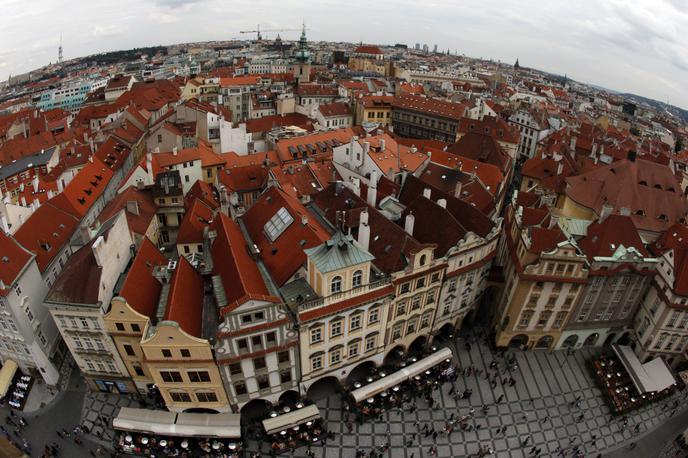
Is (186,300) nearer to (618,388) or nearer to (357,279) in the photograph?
(357,279)

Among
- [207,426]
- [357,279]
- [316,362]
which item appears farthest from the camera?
[316,362]

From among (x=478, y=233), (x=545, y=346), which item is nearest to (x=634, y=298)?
(x=545, y=346)

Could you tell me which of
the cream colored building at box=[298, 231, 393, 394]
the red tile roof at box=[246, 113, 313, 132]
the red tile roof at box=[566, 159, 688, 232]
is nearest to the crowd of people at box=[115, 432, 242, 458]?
the cream colored building at box=[298, 231, 393, 394]

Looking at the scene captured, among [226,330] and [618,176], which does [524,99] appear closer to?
[618,176]

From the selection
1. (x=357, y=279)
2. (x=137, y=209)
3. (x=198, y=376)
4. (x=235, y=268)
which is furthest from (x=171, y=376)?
(x=137, y=209)

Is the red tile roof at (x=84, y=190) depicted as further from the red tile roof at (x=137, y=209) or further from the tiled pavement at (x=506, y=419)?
the tiled pavement at (x=506, y=419)
